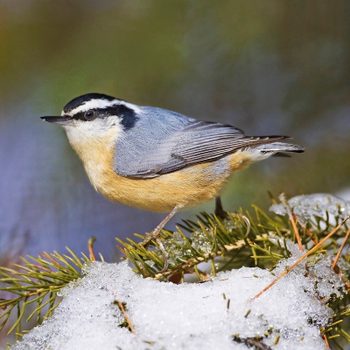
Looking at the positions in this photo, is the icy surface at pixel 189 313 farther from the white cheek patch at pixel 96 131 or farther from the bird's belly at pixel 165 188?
the white cheek patch at pixel 96 131

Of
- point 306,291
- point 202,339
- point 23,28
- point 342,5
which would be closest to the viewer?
point 202,339

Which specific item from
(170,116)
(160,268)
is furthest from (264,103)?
(160,268)

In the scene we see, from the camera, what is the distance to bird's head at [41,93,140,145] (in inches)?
64.6

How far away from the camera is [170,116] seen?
169cm

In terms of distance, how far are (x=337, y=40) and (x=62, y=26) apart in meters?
0.73

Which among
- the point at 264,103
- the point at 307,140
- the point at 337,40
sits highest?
the point at 337,40

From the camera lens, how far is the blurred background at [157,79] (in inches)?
63.3

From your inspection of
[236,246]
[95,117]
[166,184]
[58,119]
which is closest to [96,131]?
[95,117]

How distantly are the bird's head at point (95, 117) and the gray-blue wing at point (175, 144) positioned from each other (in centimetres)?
8

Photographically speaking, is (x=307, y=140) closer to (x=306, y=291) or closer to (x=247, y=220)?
(x=247, y=220)

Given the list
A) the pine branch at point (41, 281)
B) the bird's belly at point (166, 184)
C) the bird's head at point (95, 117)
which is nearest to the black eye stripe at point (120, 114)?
the bird's head at point (95, 117)

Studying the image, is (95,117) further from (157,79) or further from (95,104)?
(157,79)

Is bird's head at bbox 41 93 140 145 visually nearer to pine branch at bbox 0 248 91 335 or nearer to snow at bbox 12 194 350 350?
pine branch at bbox 0 248 91 335

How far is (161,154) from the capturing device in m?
1.68
